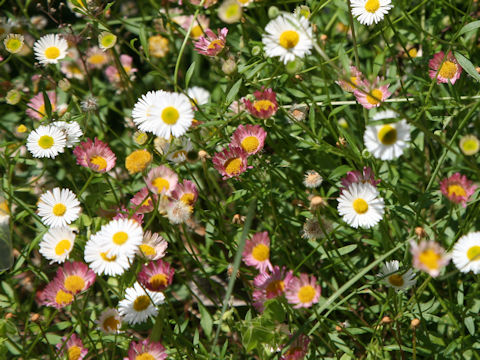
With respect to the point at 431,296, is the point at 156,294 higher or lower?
lower

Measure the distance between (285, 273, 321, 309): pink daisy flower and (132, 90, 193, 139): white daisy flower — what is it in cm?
53

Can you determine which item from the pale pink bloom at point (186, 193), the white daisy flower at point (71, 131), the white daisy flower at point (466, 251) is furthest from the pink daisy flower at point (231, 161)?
the white daisy flower at point (466, 251)

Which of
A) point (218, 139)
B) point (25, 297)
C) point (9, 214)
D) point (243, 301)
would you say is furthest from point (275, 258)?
point (25, 297)

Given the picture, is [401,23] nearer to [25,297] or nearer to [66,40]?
[66,40]

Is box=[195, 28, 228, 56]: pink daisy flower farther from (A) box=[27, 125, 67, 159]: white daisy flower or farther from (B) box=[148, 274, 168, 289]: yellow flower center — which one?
(B) box=[148, 274, 168, 289]: yellow flower center

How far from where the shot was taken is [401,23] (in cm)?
242

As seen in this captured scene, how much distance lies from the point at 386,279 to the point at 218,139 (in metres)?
0.72

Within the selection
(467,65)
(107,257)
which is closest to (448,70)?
(467,65)

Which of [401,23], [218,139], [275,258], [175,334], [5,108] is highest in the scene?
[401,23]

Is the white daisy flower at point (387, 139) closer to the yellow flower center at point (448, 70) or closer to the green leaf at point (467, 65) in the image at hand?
the green leaf at point (467, 65)

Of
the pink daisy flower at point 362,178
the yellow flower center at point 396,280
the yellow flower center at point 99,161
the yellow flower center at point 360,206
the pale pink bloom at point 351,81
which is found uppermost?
the pale pink bloom at point 351,81

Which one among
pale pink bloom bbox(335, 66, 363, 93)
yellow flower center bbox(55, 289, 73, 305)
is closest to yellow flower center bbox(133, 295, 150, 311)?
yellow flower center bbox(55, 289, 73, 305)

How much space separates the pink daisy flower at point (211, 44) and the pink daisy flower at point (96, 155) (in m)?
0.47

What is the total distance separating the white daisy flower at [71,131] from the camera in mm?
1999
